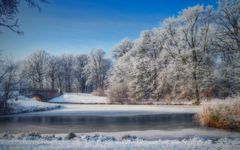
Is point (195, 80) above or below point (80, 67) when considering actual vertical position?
below

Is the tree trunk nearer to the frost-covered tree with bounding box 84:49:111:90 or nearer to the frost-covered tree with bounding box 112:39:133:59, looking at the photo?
the frost-covered tree with bounding box 112:39:133:59

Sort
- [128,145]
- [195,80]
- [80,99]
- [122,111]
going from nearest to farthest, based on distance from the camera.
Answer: [128,145] → [122,111] → [195,80] → [80,99]

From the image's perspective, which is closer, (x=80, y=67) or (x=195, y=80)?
(x=195, y=80)

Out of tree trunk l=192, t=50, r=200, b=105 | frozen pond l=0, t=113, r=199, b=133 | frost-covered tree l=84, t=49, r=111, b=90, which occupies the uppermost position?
frost-covered tree l=84, t=49, r=111, b=90

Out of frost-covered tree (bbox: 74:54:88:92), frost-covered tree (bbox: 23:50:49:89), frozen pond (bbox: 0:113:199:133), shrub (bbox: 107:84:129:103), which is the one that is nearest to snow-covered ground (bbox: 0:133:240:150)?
frozen pond (bbox: 0:113:199:133)

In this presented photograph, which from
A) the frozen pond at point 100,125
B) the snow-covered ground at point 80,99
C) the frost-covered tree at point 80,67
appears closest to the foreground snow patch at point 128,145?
the frozen pond at point 100,125

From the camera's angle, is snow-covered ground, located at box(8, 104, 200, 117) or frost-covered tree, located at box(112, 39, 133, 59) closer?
snow-covered ground, located at box(8, 104, 200, 117)

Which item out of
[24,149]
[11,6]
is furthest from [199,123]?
[11,6]

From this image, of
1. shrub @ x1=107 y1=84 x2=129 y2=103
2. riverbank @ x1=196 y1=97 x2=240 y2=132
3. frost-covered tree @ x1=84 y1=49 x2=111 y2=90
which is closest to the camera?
riverbank @ x1=196 y1=97 x2=240 y2=132

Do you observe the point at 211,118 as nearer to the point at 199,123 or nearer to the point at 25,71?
the point at 199,123

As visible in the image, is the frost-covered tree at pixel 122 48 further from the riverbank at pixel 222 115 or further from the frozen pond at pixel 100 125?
the riverbank at pixel 222 115

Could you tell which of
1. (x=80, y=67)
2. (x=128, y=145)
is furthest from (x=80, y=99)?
(x=128, y=145)

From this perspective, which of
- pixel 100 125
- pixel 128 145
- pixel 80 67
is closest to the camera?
pixel 128 145

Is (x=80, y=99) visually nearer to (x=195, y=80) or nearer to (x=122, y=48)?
(x=122, y=48)
